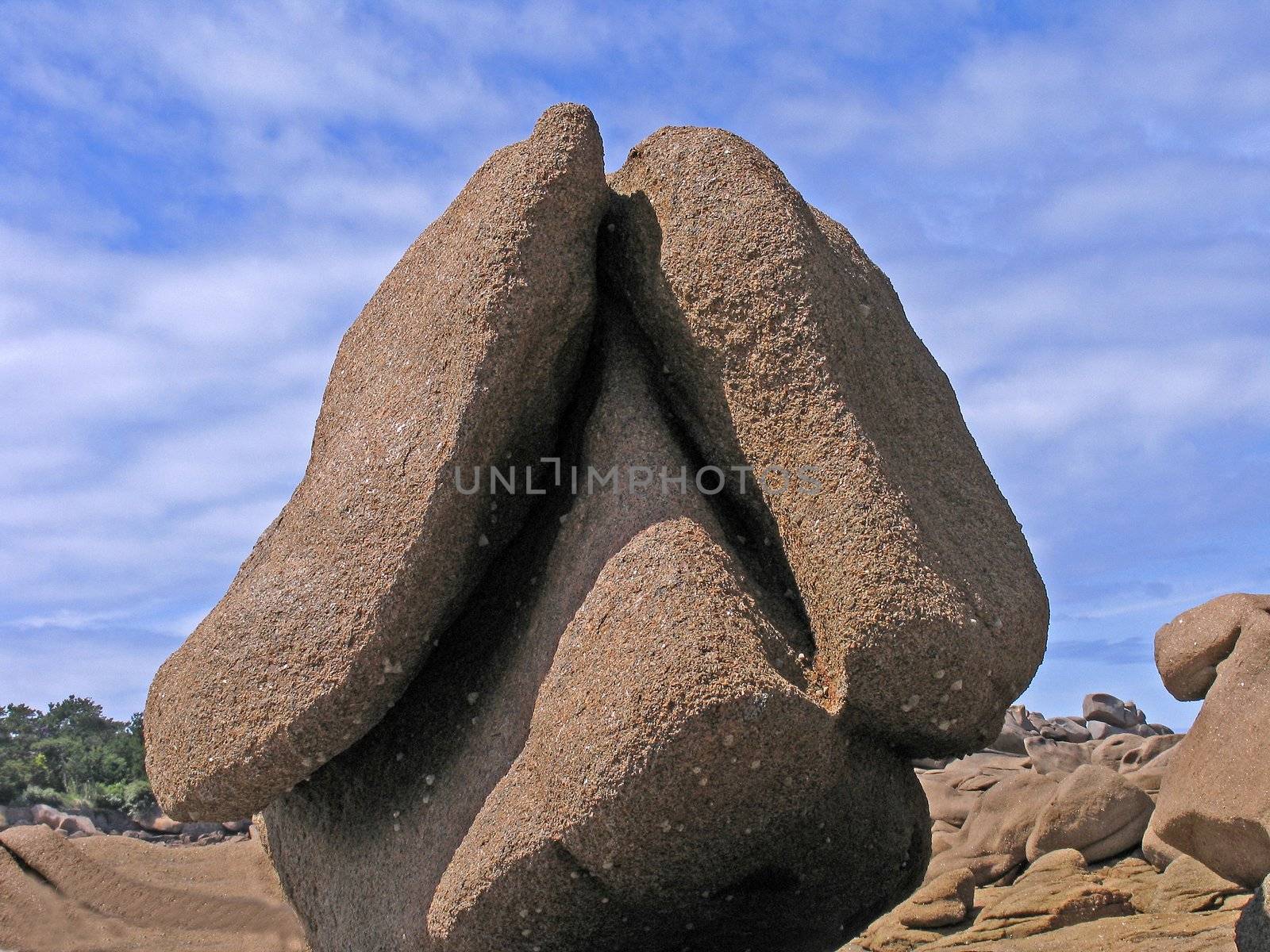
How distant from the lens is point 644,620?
3.88 metres

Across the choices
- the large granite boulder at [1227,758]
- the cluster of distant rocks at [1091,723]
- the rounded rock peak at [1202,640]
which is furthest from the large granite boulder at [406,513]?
the cluster of distant rocks at [1091,723]

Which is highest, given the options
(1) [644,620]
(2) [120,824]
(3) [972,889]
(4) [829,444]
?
(2) [120,824]

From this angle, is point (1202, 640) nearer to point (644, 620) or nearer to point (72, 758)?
point (644, 620)

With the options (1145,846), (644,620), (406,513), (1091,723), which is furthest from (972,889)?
(1091,723)

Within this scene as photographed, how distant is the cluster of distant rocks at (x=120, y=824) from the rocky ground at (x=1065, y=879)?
753 cm

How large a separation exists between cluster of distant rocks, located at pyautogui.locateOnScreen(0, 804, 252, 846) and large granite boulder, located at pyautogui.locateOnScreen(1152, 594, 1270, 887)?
942 cm

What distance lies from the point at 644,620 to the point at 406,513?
939 mm

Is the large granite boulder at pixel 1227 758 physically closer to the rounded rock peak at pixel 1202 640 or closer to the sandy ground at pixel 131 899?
the rounded rock peak at pixel 1202 640

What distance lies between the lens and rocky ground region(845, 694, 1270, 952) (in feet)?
20.1

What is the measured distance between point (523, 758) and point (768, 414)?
1339 mm

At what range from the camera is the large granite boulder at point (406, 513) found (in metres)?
4.30

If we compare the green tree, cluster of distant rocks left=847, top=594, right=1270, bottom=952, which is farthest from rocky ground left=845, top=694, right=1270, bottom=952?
the green tree

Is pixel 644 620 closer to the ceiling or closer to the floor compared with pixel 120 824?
closer to the floor

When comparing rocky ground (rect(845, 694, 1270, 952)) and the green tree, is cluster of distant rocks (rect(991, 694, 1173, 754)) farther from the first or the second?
the green tree
